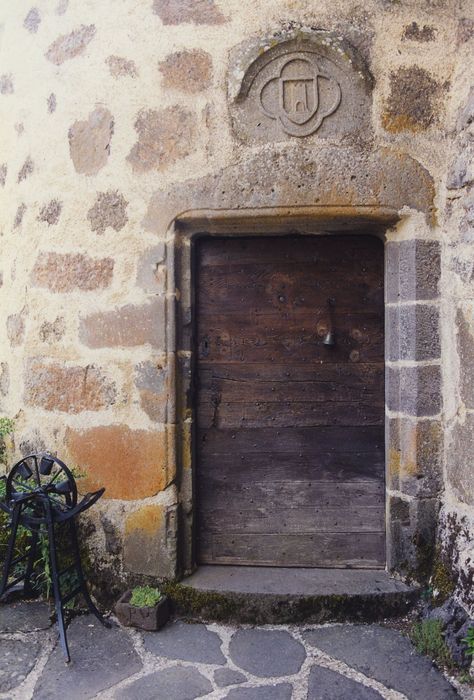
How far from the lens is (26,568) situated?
9.02 feet

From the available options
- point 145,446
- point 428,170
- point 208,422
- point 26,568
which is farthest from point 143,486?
point 428,170

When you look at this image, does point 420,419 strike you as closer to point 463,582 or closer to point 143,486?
point 463,582

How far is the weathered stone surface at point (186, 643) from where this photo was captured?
7.84 ft

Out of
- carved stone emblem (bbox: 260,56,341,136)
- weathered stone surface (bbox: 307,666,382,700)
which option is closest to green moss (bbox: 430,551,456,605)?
weathered stone surface (bbox: 307,666,382,700)

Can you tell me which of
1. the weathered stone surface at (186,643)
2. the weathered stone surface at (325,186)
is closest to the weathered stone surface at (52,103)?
the weathered stone surface at (325,186)

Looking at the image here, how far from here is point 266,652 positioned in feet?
7.95

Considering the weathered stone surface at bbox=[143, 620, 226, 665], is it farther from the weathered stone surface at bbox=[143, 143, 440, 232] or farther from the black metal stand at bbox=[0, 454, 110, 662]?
the weathered stone surface at bbox=[143, 143, 440, 232]

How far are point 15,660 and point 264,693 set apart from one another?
3.36ft

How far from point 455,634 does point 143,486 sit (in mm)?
1490

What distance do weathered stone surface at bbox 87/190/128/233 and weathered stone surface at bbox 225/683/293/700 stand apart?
205 cm

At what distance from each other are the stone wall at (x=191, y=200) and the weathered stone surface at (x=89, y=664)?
0.31m

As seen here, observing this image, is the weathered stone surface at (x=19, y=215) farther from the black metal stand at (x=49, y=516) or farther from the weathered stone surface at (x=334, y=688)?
the weathered stone surface at (x=334, y=688)

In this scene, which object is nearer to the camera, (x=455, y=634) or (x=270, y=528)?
(x=455, y=634)

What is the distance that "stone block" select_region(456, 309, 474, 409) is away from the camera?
249cm
